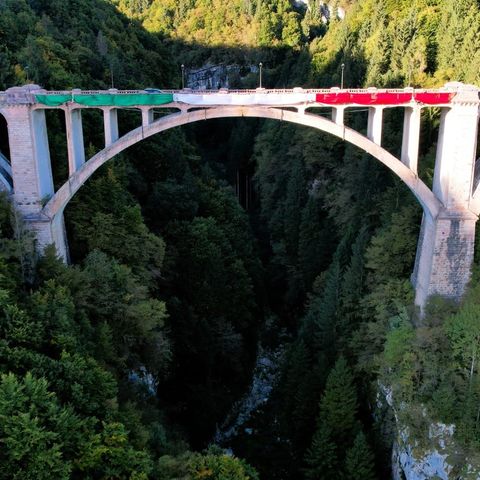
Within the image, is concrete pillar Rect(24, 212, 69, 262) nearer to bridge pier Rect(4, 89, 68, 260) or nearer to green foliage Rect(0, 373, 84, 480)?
bridge pier Rect(4, 89, 68, 260)

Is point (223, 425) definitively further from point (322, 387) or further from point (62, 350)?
point (62, 350)

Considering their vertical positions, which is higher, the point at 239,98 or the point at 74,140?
the point at 239,98

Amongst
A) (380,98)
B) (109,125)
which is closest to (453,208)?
(380,98)

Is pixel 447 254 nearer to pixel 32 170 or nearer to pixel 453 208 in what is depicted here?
pixel 453 208

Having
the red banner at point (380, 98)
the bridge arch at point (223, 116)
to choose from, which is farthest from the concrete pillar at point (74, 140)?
the red banner at point (380, 98)

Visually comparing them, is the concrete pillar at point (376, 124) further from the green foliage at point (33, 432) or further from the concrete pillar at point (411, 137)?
the green foliage at point (33, 432)

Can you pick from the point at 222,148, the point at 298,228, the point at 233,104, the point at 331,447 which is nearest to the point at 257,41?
the point at 222,148
